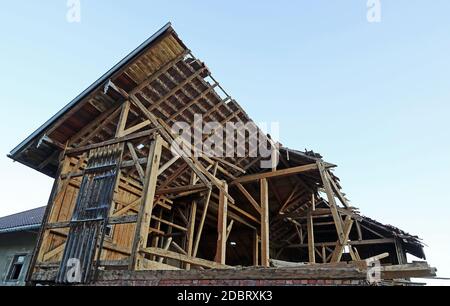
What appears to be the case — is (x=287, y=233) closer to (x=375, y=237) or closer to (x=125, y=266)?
(x=375, y=237)

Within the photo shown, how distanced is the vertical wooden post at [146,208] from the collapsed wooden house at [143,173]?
21mm

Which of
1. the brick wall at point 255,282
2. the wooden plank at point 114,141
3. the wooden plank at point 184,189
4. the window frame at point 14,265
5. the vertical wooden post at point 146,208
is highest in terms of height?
the wooden plank at point 114,141

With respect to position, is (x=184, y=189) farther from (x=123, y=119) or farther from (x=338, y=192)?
(x=338, y=192)

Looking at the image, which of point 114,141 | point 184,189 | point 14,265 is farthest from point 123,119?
point 14,265

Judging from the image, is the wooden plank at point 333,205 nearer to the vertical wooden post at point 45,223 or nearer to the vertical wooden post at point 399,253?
the vertical wooden post at point 399,253

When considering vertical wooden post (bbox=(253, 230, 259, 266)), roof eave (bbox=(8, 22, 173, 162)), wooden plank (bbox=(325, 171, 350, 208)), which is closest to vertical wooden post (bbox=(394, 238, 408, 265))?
wooden plank (bbox=(325, 171, 350, 208))

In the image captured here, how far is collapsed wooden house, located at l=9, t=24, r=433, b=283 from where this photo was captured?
6391mm

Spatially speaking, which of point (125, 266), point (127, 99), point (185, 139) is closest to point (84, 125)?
point (127, 99)

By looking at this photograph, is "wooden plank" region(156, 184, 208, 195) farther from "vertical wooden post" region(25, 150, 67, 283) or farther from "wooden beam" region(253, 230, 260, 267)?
"wooden beam" region(253, 230, 260, 267)

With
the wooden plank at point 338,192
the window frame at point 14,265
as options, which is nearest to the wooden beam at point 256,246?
the wooden plank at point 338,192

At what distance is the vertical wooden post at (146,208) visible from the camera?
566 centimetres

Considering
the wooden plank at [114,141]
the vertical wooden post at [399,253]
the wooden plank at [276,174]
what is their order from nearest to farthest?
the wooden plank at [114,141] → the wooden plank at [276,174] → the vertical wooden post at [399,253]

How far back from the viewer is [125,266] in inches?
227

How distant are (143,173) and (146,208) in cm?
85
